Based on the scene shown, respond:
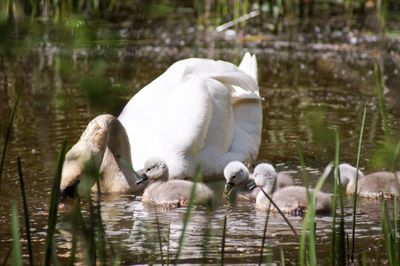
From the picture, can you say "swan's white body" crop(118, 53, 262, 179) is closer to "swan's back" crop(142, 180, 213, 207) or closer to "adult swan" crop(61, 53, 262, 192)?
"adult swan" crop(61, 53, 262, 192)

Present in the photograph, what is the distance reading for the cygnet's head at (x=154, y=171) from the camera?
5641mm

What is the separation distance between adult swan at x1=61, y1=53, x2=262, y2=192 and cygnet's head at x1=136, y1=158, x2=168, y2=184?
103mm

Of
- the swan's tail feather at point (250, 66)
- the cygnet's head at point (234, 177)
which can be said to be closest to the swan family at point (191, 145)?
the cygnet's head at point (234, 177)

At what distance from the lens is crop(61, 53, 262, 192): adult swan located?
593 cm

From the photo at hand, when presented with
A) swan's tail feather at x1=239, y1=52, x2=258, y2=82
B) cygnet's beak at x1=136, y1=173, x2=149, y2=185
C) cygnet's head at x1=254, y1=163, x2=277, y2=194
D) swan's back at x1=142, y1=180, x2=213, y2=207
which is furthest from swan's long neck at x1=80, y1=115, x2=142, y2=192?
swan's tail feather at x1=239, y1=52, x2=258, y2=82

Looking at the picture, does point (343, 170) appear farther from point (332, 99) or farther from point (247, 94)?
point (332, 99)

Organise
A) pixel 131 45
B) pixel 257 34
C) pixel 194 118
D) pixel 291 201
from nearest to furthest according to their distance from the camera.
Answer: pixel 131 45 < pixel 291 201 < pixel 194 118 < pixel 257 34

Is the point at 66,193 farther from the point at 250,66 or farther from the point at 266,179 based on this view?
the point at 250,66

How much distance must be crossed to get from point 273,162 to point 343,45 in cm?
416

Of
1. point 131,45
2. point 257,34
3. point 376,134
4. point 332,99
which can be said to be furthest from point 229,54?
point 131,45

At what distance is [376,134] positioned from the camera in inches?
269

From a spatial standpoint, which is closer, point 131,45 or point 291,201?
point 131,45

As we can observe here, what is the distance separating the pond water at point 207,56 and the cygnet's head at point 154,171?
14cm

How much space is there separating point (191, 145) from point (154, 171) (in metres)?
0.43
